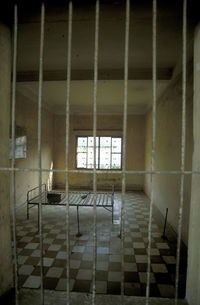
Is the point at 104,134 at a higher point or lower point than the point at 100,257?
higher

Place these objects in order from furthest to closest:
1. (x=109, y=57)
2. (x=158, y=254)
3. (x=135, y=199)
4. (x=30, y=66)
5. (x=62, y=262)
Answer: (x=135, y=199)
(x=30, y=66)
(x=109, y=57)
(x=158, y=254)
(x=62, y=262)

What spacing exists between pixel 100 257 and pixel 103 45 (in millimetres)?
3250

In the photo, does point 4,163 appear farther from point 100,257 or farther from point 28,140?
point 28,140

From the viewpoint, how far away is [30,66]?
4.24m

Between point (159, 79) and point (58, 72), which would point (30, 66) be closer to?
point (58, 72)

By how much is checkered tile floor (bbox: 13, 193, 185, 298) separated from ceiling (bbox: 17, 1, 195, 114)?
283 centimetres

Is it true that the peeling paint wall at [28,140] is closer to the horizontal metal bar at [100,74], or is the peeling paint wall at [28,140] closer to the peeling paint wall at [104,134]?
the horizontal metal bar at [100,74]

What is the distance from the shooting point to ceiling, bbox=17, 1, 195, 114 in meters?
1.72

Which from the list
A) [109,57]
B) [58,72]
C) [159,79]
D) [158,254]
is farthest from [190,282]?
[58,72]

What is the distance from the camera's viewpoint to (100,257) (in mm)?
3043

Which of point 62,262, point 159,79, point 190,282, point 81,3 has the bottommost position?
point 62,262

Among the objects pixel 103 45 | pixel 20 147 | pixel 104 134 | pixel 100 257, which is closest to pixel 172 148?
pixel 103 45

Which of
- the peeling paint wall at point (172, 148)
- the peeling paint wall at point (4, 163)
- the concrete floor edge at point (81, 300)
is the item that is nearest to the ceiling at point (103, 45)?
the peeling paint wall at point (4, 163)

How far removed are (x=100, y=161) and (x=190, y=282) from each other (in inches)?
271
